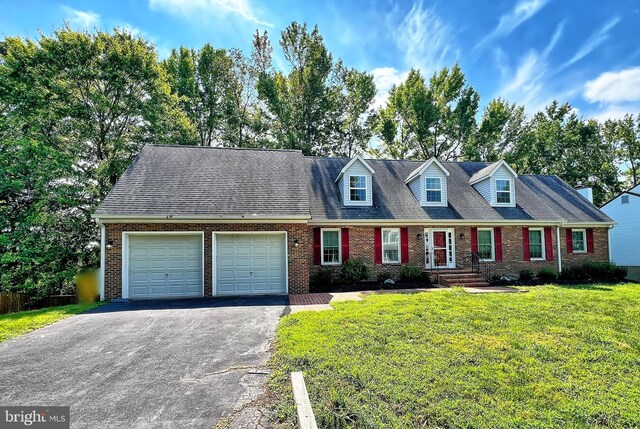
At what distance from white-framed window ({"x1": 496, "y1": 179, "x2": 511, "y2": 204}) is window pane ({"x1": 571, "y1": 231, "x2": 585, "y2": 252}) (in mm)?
3950

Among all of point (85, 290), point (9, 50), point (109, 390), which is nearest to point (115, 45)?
point (9, 50)

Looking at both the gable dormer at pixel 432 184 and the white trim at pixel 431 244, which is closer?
the white trim at pixel 431 244

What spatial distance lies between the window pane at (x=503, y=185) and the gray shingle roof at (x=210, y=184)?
1050 centimetres

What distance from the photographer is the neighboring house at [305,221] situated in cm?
1064

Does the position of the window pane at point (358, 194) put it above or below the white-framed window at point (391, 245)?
above

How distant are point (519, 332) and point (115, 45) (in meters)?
21.5

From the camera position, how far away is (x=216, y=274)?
1084cm

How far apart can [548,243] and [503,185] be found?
3565 millimetres

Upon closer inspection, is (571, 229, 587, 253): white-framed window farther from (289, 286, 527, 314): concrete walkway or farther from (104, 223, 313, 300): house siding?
(104, 223, 313, 300): house siding

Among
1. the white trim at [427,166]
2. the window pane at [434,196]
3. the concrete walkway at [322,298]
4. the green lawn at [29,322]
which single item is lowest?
the concrete walkway at [322,298]

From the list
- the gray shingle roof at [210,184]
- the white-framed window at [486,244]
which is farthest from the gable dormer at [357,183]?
the white-framed window at [486,244]

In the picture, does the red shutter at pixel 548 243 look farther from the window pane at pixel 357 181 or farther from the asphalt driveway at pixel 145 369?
the asphalt driveway at pixel 145 369

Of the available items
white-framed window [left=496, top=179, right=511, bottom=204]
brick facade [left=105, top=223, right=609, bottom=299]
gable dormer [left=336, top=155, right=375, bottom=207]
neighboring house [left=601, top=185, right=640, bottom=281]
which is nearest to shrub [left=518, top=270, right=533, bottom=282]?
brick facade [left=105, top=223, right=609, bottom=299]

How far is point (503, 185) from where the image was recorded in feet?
51.8
